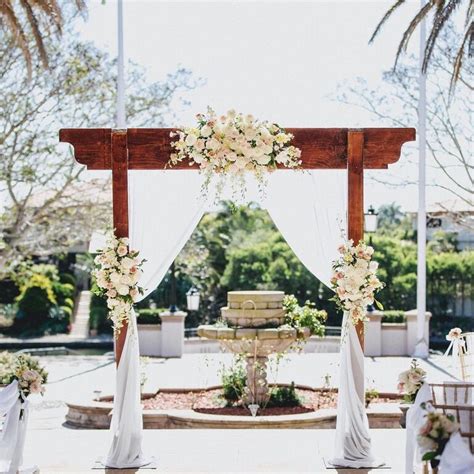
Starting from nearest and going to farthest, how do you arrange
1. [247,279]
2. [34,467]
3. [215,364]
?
[34,467] → [215,364] → [247,279]

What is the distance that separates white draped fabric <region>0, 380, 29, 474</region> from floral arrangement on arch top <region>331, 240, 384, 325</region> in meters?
2.89

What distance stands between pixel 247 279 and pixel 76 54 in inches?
341

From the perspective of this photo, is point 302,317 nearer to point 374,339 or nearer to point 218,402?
point 218,402

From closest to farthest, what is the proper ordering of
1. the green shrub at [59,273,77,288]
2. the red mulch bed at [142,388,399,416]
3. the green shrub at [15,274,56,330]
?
the red mulch bed at [142,388,399,416] → the green shrub at [15,274,56,330] → the green shrub at [59,273,77,288]

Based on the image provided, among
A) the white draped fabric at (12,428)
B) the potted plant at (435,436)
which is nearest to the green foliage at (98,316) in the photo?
the white draped fabric at (12,428)

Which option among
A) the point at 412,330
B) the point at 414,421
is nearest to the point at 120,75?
the point at 412,330

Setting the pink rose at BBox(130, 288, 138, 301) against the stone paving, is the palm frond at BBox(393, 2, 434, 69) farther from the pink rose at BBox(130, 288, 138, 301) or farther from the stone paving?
the pink rose at BBox(130, 288, 138, 301)

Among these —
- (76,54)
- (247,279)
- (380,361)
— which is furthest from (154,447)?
(247,279)

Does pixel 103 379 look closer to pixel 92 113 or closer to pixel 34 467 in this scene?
pixel 92 113

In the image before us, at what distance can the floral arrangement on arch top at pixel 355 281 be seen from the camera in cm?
781

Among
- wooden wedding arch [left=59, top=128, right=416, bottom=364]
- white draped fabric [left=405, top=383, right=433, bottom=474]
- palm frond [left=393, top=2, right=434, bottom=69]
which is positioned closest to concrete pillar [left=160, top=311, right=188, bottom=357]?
palm frond [left=393, top=2, right=434, bottom=69]

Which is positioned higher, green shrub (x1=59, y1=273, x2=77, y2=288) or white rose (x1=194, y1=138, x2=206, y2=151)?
white rose (x1=194, y1=138, x2=206, y2=151)

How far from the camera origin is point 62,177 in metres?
17.3

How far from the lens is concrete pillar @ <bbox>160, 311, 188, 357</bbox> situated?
17.9 metres
